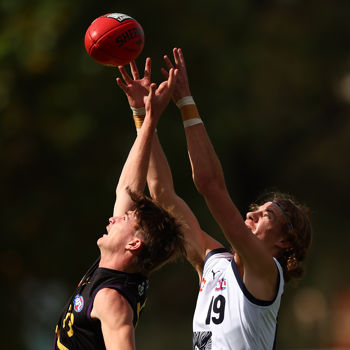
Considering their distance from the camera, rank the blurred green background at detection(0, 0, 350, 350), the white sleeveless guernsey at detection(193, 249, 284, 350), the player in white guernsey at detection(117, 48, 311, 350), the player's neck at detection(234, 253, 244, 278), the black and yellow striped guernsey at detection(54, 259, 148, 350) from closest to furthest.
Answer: the black and yellow striped guernsey at detection(54, 259, 148, 350)
the player in white guernsey at detection(117, 48, 311, 350)
the white sleeveless guernsey at detection(193, 249, 284, 350)
the player's neck at detection(234, 253, 244, 278)
the blurred green background at detection(0, 0, 350, 350)

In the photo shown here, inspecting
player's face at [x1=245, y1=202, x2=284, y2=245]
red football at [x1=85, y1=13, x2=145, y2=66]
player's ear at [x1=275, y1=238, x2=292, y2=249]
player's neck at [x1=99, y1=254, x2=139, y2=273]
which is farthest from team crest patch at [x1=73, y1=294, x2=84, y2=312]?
red football at [x1=85, y1=13, x2=145, y2=66]

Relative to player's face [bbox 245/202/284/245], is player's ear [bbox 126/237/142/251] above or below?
above

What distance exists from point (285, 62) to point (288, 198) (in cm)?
1594

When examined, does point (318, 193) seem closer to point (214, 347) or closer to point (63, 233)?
point (63, 233)

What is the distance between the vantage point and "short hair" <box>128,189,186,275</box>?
5262mm

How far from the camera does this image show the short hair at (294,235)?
568cm

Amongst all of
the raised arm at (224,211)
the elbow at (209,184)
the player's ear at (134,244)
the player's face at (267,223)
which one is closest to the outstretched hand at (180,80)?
the raised arm at (224,211)

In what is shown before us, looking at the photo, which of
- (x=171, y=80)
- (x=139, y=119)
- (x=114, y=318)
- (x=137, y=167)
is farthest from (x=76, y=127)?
(x=114, y=318)

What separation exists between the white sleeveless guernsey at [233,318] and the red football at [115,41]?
5.57 feet

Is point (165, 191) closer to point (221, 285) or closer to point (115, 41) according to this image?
point (221, 285)

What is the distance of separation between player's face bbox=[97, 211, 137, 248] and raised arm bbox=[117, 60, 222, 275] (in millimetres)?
700

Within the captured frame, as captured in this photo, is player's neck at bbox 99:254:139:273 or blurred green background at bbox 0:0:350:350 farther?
blurred green background at bbox 0:0:350:350

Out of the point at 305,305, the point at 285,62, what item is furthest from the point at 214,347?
the point at 305,305

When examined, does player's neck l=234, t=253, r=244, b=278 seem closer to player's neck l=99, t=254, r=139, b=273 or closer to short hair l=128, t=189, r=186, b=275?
short hair l=128, t=189, r=186, b=275
